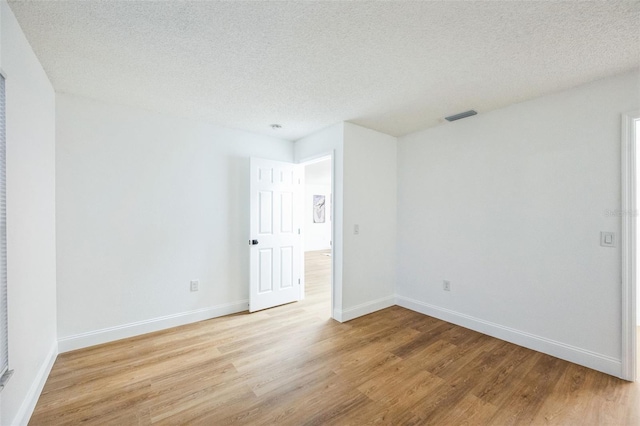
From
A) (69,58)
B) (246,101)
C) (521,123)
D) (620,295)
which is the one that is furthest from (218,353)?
(521,123)

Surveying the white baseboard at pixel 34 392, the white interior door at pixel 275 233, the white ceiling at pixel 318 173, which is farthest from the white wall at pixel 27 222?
the white ceiling at pixel 318 173

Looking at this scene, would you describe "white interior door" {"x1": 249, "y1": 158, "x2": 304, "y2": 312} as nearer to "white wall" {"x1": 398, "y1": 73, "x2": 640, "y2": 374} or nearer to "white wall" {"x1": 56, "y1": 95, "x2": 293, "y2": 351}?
"white wall" {"x1": 56, "y1": 95, "x2": 293, "y2": 351}

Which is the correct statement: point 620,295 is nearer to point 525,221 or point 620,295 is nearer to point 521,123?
point 525,221

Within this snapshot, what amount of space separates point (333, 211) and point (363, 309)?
4.40 feet

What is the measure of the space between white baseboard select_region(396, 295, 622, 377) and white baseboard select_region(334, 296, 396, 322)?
1.23 ft

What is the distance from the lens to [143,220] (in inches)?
114

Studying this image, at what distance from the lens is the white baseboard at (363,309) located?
327cm

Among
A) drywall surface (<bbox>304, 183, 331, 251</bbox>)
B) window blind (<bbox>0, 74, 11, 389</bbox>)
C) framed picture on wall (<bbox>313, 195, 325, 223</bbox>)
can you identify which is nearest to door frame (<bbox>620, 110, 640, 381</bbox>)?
window blind (<bbox>0, 74, 11, 389</bbox>)

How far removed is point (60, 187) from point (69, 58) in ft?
3.89

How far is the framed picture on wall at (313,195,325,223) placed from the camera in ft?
31.0

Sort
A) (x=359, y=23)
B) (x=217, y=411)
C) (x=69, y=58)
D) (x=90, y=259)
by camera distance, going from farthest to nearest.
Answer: (x=90, y=259) → (x=69, y=58) → (x=217, y=411) → (x=359, y=23)

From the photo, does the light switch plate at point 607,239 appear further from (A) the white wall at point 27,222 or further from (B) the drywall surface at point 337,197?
(A) the white wall at point 27,222

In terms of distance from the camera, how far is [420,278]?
362cm

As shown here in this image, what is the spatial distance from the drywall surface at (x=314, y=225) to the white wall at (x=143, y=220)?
553 cm
